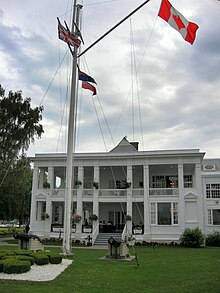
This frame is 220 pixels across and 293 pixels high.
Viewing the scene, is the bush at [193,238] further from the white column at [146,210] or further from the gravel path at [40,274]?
the gravel path at [40,274]

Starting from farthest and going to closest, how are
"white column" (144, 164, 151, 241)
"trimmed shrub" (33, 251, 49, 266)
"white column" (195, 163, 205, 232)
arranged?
"white column" (144, 164, 151, 241), "white column" (195, 163, 205, 232), "trimmed shrub" (33, 251, 49, 266)

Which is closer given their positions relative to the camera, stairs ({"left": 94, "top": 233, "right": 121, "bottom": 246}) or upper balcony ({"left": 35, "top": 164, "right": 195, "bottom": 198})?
stairs ({"left": 94, "top": 233, "right": 121, "bottom": 246})

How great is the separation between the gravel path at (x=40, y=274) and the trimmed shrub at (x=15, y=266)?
0.50 ft

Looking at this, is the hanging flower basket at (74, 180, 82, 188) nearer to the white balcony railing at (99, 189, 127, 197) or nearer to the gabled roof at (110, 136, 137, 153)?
the white balcony railing at (99, 189, 127, 197)

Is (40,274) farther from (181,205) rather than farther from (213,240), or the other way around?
(213,240)

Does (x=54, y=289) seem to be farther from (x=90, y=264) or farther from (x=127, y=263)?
(x=127, y=263)

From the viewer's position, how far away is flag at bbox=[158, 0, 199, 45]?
1280 cm

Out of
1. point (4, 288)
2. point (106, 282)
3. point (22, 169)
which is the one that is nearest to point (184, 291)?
point (106, 282)

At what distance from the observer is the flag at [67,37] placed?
16594 mm

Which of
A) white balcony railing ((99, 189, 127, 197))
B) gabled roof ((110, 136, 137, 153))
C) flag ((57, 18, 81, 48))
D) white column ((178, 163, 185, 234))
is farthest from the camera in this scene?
gabled roof ((110, 136, 137, 153))

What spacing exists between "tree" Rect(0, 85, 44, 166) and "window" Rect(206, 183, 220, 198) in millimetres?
17983

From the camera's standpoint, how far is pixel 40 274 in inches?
470

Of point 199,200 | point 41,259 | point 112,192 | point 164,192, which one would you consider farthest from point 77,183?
point 41,259

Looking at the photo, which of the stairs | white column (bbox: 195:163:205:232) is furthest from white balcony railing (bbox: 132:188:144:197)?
white column (bbox: 195:163:205:232)
